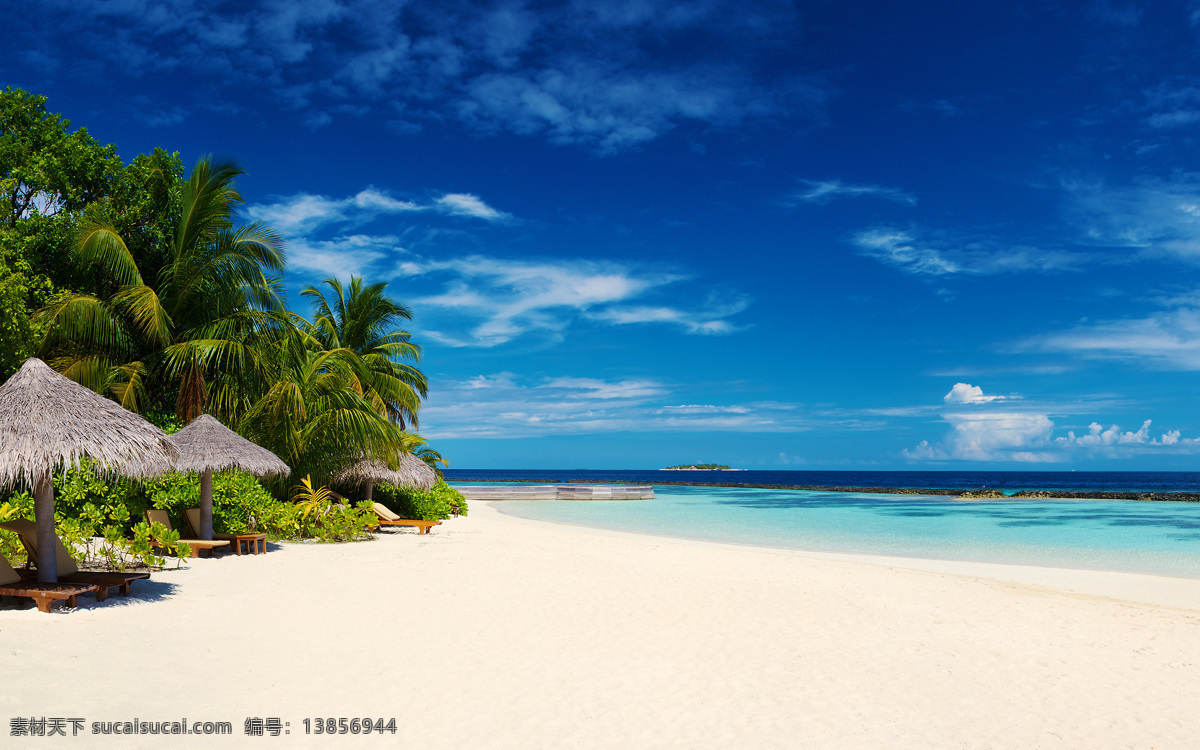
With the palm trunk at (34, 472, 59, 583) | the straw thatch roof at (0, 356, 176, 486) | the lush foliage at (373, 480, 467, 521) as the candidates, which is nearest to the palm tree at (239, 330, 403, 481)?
the lush foliage at (373, 480, 467, 521)

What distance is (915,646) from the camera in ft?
21.5

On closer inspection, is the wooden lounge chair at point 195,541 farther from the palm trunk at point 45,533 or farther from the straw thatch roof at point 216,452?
the palm trunk at point 45,533

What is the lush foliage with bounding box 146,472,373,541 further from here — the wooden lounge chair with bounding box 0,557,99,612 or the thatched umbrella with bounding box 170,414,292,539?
the wooden lounge chair with bounding box 0,557,99,612

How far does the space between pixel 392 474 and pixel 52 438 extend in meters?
9.30

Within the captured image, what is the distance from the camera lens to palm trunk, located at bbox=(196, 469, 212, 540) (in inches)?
417

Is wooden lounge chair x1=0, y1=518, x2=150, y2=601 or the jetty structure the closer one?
wooden lounge chair x1=0, y1=518, x2=150, y2=601

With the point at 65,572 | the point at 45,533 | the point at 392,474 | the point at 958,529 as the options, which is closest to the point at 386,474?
the point at 392,474

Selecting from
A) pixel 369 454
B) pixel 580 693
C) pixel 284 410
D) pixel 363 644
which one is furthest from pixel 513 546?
pixel 580 693

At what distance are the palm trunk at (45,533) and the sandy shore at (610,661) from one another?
1.45ft

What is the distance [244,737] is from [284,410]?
35.1 ft

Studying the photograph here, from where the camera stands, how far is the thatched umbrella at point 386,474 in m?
15.3

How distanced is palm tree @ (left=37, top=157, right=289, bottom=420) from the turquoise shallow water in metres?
12.1

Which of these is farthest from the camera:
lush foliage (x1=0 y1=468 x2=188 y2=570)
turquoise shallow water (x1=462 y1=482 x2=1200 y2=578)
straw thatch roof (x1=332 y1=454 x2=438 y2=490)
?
turquoise shallow water (x1=462 y1=482 x2=1200 y2=578)

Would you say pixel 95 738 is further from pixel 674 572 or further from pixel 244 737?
pixel 674 572
